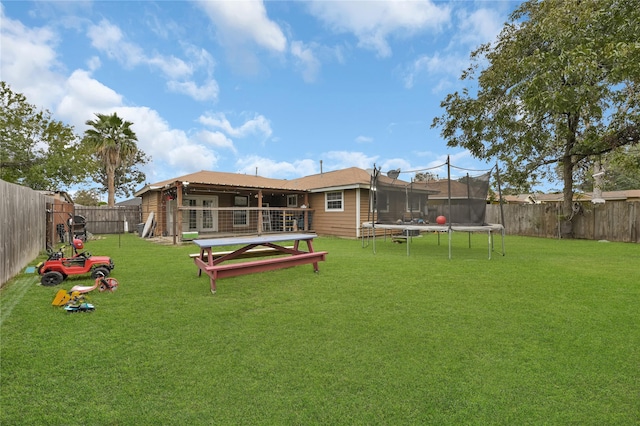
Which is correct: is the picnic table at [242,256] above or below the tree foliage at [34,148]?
below

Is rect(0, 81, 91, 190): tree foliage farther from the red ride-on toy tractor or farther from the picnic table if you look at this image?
the picnic table

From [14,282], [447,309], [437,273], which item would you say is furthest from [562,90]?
[14,282]

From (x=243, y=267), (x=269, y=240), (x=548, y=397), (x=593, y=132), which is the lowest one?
(x=548, y=397)

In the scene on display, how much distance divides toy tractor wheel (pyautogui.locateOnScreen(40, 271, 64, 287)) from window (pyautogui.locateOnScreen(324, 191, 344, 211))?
10366 mm

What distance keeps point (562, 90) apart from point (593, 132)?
548 cm

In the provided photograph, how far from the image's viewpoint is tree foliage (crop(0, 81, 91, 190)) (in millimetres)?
16391

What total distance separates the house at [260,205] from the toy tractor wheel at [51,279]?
7688mm

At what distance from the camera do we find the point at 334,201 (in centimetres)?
1426

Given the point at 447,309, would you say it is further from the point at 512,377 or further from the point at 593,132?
the point at 593,132

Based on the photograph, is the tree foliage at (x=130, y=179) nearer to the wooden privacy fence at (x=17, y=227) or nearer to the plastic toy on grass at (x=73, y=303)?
the wooden privacy fence at (x=17, y=227)

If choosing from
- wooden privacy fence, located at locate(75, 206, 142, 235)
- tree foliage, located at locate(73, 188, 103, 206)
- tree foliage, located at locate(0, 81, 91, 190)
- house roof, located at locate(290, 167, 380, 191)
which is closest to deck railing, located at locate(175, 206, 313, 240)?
house roof, located at locate(290, 167, 380, 191)

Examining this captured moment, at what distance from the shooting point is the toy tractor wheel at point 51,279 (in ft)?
15.7

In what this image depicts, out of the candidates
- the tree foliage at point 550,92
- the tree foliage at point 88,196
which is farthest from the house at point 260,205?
the tree foliage at point 88,196

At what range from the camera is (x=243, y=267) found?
465 cm
